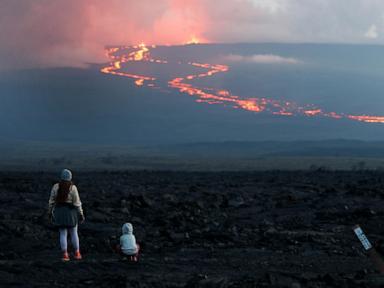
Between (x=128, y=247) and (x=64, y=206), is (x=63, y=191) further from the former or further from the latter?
(x=128, y=247)

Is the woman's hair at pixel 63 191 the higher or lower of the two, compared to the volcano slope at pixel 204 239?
higher

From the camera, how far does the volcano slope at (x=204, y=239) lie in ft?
45.3

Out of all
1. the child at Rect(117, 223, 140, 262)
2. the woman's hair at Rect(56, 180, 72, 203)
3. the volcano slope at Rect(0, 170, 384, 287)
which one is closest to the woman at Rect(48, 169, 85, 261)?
the woman's hair at Rect(56, 180, 72, 203)

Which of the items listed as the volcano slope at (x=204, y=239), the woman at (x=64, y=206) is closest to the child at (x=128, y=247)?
the volcano slope at (x=204, y=239)

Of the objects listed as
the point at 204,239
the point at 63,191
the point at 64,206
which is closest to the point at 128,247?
the point at 64,206

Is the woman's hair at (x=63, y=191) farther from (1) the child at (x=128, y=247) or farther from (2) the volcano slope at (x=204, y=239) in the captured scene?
(1) the child at (x=128, y=247)

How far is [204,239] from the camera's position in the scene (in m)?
19.7

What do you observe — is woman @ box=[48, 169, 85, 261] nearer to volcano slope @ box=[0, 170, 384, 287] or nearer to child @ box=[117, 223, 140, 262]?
volcano slope @ box=[0, 170, 384, 287]

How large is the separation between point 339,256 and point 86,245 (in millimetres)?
5230

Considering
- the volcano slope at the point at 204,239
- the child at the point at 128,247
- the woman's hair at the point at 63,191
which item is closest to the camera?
the volcano slope at the point at 204,239

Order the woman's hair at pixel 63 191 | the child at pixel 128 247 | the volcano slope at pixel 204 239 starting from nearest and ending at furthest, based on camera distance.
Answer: the volcano slope at pixel 204 239 → the child at pixel 128 247 → the woman's hair at pixel 63 191

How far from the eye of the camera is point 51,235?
66.2 feet

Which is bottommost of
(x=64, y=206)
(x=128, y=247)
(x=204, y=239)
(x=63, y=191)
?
(x=204, y=239)

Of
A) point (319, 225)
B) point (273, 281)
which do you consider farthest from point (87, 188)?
point (273, 281)
